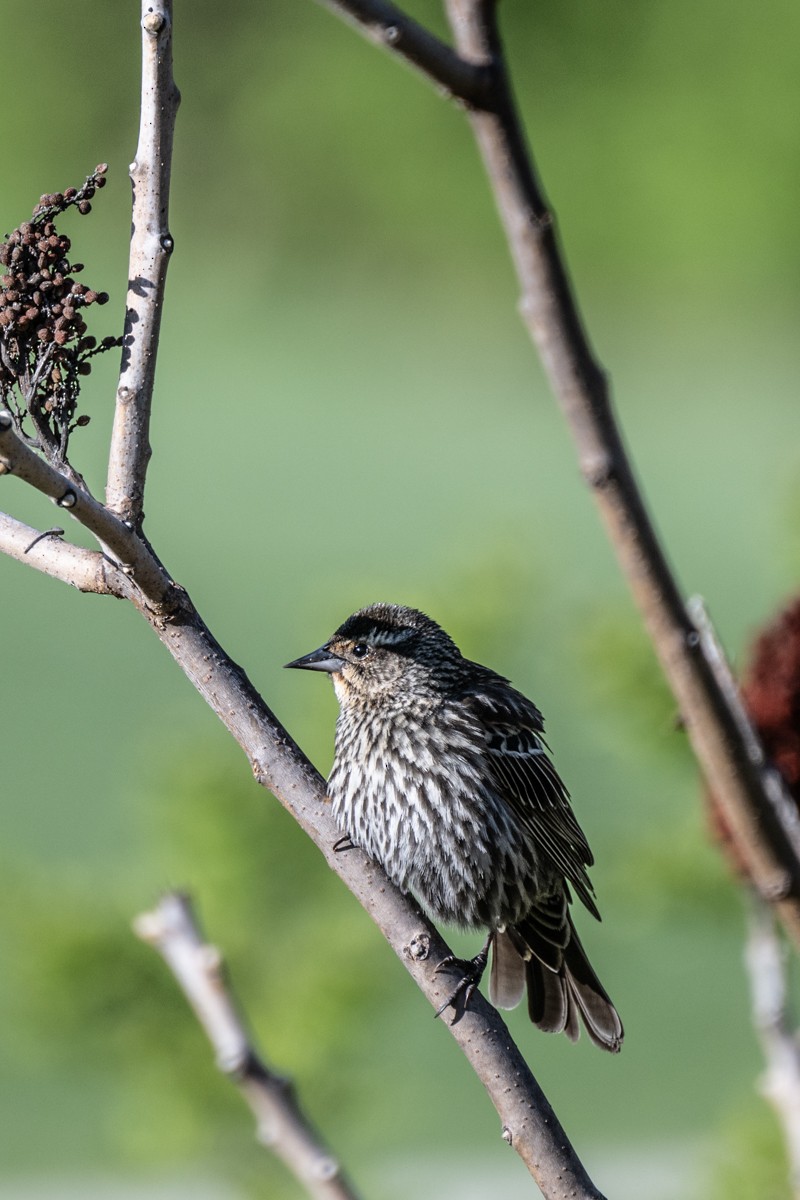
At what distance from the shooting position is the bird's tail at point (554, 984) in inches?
46.7

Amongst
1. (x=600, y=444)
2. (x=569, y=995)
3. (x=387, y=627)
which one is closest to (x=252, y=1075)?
(x=600, y=444)

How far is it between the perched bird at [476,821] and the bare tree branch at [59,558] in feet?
1.48

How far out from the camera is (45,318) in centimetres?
71

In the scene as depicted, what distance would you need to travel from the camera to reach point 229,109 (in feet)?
21.7

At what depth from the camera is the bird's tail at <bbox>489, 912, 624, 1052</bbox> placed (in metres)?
1.19

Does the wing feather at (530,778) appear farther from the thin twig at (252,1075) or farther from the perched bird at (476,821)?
the thin twig at (252,1075)

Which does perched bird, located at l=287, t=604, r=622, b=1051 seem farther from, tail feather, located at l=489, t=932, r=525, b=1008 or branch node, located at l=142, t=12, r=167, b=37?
branch node, located at l=142, t=12, r=167, b=37

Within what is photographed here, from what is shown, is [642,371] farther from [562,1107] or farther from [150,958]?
[150,958]

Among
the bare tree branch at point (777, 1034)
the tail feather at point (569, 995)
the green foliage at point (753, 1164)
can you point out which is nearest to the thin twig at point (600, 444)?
the bare tree branch at point (777, 1034)

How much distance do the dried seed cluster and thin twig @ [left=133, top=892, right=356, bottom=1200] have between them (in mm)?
257

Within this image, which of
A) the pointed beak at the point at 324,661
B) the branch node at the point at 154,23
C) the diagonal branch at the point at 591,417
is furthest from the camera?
the pointed beak at the point at 324,661

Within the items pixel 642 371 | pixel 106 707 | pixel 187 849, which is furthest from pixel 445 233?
pixel 187 849

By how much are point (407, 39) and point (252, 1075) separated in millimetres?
360

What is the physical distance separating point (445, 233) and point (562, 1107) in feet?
13.4
